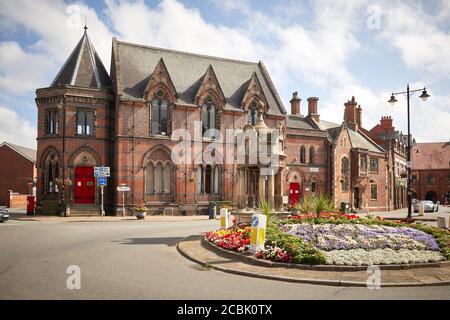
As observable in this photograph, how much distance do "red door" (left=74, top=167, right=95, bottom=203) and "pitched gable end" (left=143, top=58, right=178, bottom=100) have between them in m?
7.76

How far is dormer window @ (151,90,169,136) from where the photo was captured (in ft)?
102

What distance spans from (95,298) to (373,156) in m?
45.0

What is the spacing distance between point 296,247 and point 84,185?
914 inches

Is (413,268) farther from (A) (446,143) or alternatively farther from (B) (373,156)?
(A) (446,143)

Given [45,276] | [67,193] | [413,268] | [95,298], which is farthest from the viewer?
[67,193]

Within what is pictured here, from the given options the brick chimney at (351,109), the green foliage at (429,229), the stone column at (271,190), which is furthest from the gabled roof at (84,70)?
the brick chimney at (351,109)

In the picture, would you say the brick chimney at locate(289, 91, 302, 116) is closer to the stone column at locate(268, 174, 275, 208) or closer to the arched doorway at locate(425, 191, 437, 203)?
the stone column at locate(268, 174, 275, 208)

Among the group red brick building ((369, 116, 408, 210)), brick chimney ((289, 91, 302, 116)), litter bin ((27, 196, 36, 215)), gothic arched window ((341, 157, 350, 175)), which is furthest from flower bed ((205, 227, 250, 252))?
red brick building ((369, 116, 408, 210))

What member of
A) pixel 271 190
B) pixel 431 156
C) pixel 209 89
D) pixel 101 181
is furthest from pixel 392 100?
pixel 431 156

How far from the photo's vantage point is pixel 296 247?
10562 mm

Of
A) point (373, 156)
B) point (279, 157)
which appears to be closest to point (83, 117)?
point (279, 157)

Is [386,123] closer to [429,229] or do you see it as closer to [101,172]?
[101,172]
